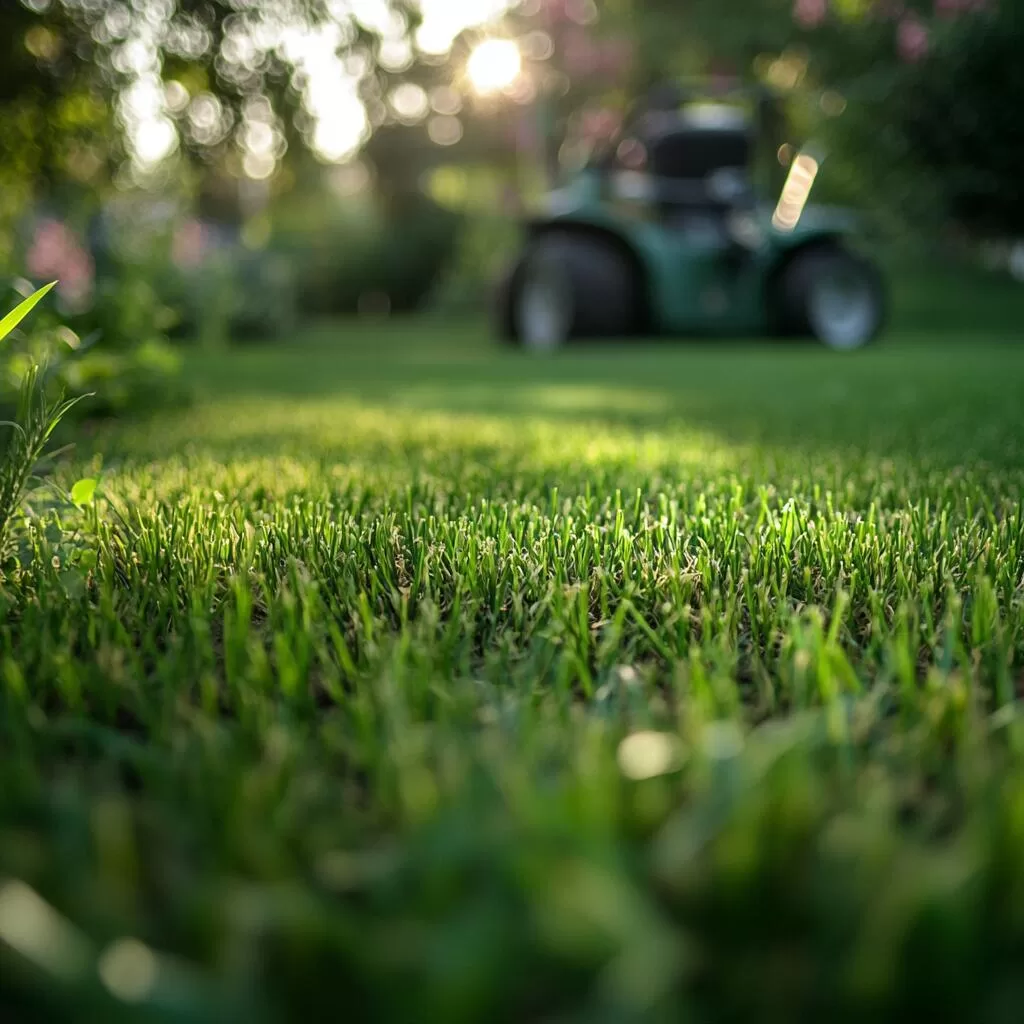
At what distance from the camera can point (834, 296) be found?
357 inches

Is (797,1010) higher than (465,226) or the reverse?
the reverse

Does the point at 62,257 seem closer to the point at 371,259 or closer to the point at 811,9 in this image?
the point at 811,9

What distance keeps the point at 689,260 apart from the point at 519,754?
8680 mm

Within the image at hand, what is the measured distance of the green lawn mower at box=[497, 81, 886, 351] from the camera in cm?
892

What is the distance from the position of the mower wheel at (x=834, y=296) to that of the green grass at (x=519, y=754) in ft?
24.2

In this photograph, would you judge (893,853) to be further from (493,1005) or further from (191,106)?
(191,106)

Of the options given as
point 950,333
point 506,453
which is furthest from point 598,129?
point 506,453

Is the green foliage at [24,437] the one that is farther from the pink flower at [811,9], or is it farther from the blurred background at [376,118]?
the pink flower at [811,9]

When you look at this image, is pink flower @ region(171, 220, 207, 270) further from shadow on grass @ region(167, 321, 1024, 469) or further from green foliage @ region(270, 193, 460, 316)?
green foliage @ region(270, 193, 460, 316)

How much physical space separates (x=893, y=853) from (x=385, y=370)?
671 centimetres

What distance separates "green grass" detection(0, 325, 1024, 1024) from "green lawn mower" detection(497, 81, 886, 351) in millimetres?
7244

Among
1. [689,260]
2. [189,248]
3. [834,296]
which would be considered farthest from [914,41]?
[189,248]

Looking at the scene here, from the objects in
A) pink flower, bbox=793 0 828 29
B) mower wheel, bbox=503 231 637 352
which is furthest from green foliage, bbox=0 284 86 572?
pink flower, bbox=793 0 828 29

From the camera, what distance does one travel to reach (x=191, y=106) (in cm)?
661
